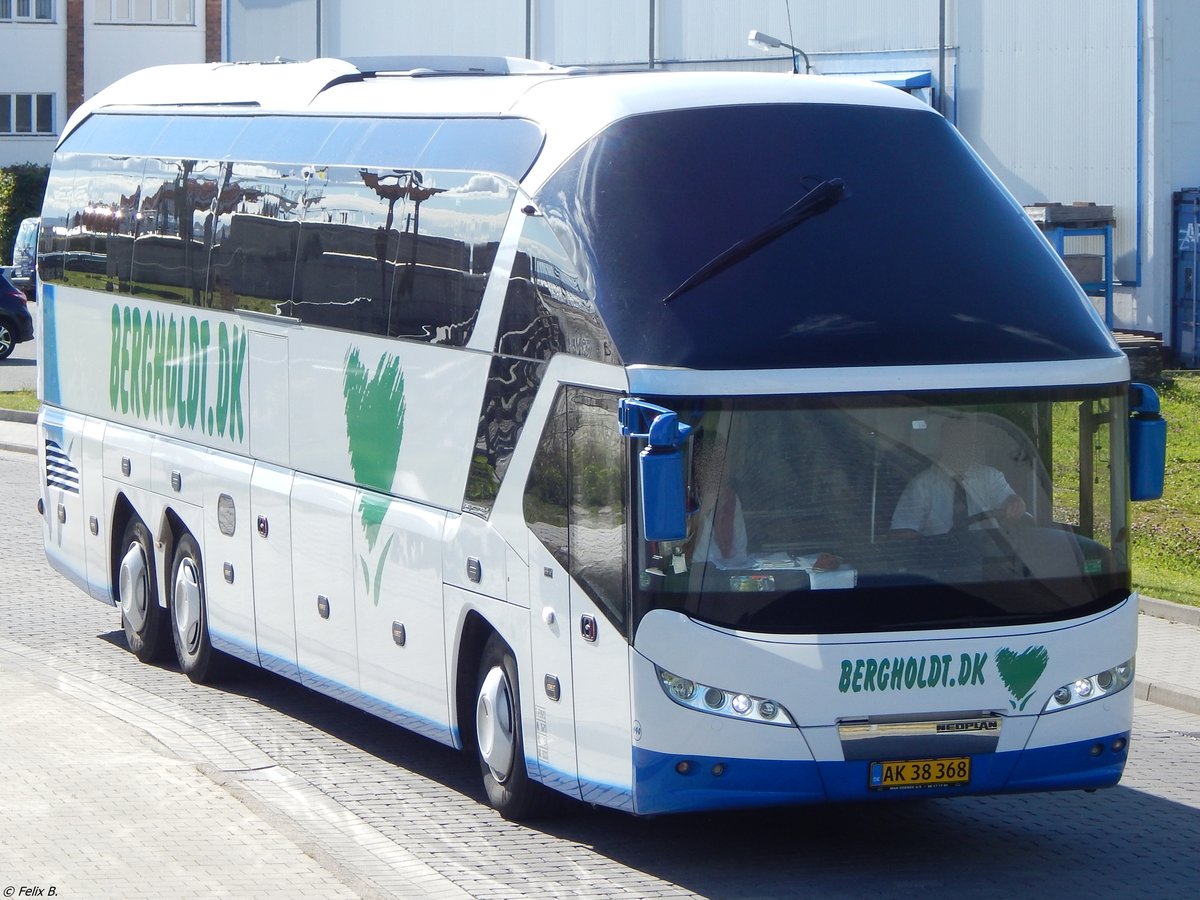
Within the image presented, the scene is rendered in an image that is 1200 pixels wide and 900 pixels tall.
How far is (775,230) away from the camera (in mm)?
8727

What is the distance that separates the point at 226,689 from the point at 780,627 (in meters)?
5.70

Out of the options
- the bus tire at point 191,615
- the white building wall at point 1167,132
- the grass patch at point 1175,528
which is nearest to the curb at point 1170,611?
the grass patch at point 1175,528

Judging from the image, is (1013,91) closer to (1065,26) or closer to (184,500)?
(1065,26)

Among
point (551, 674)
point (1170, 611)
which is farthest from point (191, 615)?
point (1170, 611)

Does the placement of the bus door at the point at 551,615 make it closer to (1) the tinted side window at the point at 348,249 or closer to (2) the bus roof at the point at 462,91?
(2) the bus roof at the point at 462,91

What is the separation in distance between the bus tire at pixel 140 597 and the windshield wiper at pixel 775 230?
625 cm

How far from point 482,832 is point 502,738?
48cm

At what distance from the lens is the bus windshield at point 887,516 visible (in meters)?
8.26

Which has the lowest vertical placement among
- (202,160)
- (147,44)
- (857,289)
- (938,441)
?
(938,441)

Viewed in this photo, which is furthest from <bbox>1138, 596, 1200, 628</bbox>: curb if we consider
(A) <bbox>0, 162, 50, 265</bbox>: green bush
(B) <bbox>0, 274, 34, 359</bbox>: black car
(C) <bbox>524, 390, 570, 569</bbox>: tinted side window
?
(A) <bbox>0, 162, 50, 265</bbox>: green bush

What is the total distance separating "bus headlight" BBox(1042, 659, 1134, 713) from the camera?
8.64 m

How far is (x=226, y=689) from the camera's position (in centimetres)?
1300

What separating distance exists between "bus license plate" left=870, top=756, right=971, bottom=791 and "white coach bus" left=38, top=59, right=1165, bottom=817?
0.04ft

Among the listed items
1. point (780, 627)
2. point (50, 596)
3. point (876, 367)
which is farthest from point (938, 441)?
point (50, 596)
